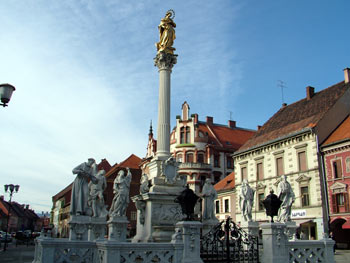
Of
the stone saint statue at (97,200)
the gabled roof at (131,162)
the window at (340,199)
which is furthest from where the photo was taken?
the gabled roof at (131,162)

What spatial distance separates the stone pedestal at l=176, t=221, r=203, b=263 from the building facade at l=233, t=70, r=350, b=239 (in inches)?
796

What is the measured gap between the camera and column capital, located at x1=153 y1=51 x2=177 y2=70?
1831cm

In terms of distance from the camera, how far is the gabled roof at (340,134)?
2727 cm

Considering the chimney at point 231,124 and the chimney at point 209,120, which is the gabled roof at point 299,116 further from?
the chimney at point 231,124

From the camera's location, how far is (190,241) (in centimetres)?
986

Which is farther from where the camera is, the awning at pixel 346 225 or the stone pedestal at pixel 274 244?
the awning at pixel 346 225

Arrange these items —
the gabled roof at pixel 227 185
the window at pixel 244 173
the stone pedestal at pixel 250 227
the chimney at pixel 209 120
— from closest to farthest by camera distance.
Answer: the stone pedestal at pixel 250 227, the window at pixel 244 173, the gabled roof at pixel 227 185, the chimney at pixel 209 120

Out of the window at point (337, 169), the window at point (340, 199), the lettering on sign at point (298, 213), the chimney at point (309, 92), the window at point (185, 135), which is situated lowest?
the lettering on sign at point (298, 213)

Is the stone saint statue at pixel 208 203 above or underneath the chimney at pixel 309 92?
underneath

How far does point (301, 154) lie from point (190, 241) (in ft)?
74.4

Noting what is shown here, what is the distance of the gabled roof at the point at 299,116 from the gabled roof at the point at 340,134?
5.61ft

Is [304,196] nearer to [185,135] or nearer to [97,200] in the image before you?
[97,200]

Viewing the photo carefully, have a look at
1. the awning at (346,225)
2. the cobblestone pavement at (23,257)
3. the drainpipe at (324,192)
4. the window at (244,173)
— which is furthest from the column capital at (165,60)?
the window at (244,173)

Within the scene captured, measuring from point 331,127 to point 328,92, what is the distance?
4.98 metres
